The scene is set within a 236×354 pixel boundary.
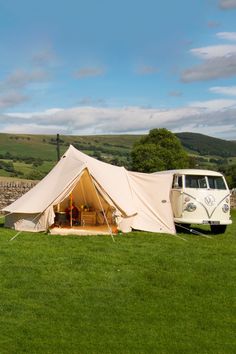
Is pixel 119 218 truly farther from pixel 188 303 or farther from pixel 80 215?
pixel 188 303

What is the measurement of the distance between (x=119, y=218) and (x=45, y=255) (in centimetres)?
471

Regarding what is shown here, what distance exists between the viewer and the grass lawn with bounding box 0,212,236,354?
659 cm

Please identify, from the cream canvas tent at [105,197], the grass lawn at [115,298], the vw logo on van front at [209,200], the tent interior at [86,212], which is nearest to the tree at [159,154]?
the tent interior at [86,212]

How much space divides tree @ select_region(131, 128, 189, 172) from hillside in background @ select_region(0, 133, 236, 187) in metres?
6.19

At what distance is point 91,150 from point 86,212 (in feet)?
224

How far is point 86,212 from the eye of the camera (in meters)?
A: 17.9

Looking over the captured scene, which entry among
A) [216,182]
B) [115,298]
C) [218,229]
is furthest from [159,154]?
[115,298]

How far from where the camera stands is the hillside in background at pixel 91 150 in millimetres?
65850

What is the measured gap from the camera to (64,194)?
1573cm

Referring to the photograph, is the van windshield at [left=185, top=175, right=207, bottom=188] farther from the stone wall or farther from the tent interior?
the stone wall

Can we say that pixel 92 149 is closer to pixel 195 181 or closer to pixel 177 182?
pixel 177 182

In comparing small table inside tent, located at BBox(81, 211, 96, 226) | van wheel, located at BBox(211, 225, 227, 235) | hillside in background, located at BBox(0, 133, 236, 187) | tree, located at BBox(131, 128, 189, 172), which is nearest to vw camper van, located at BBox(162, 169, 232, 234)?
van wheel, located at BBox(211, 225, 227, 235)

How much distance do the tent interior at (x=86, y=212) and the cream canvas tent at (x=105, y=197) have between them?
5 cm

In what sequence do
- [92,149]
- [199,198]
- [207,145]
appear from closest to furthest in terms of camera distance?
[199,198]
[92,149]
[207,145]
